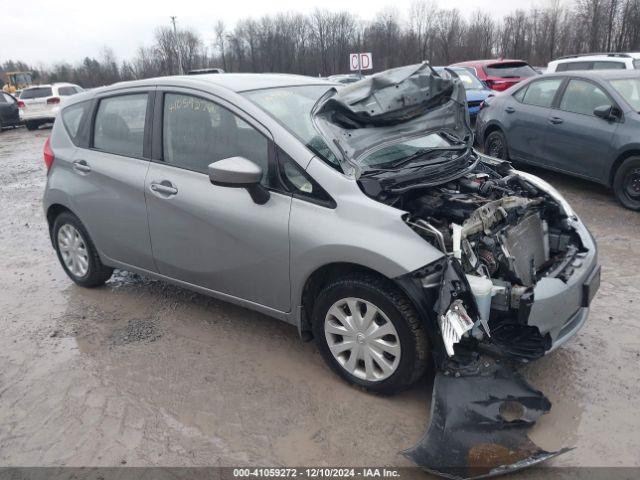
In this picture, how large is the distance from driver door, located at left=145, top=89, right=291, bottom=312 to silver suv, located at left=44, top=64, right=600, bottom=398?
1 centimetres

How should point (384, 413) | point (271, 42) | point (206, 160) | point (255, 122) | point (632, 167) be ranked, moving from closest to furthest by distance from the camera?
point (384, 413)
point (255, 122)
point (206, 160)
point (632, 167)
point (271, 42)

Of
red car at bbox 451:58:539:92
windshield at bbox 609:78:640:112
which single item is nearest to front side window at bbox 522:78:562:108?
windshield at bbox 609:78:640:112

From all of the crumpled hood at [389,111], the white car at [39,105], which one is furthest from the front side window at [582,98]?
the white car at [39,105]

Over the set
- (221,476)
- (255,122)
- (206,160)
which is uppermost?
(255,122)

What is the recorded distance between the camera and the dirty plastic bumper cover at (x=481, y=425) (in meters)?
2.46

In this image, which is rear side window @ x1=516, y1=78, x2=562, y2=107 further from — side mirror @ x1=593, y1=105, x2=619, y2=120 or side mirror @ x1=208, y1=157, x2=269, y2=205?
side mirror @ x1=208, y1=157, x2=269, y2=205

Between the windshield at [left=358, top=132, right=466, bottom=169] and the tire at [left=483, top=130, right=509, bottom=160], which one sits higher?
the windshield at [left=358, top=132, right=466, bottom=169]

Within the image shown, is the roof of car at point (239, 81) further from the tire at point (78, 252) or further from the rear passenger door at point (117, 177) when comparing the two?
the tire at point (78, 252)

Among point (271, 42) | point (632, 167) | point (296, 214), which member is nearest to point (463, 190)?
point (296, 214)

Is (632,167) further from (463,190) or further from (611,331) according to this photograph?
(463,190)

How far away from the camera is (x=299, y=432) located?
113 inches

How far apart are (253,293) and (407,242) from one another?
3.93 ft

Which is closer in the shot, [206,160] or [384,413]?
[384,413]

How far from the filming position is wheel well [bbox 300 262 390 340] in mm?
3004
